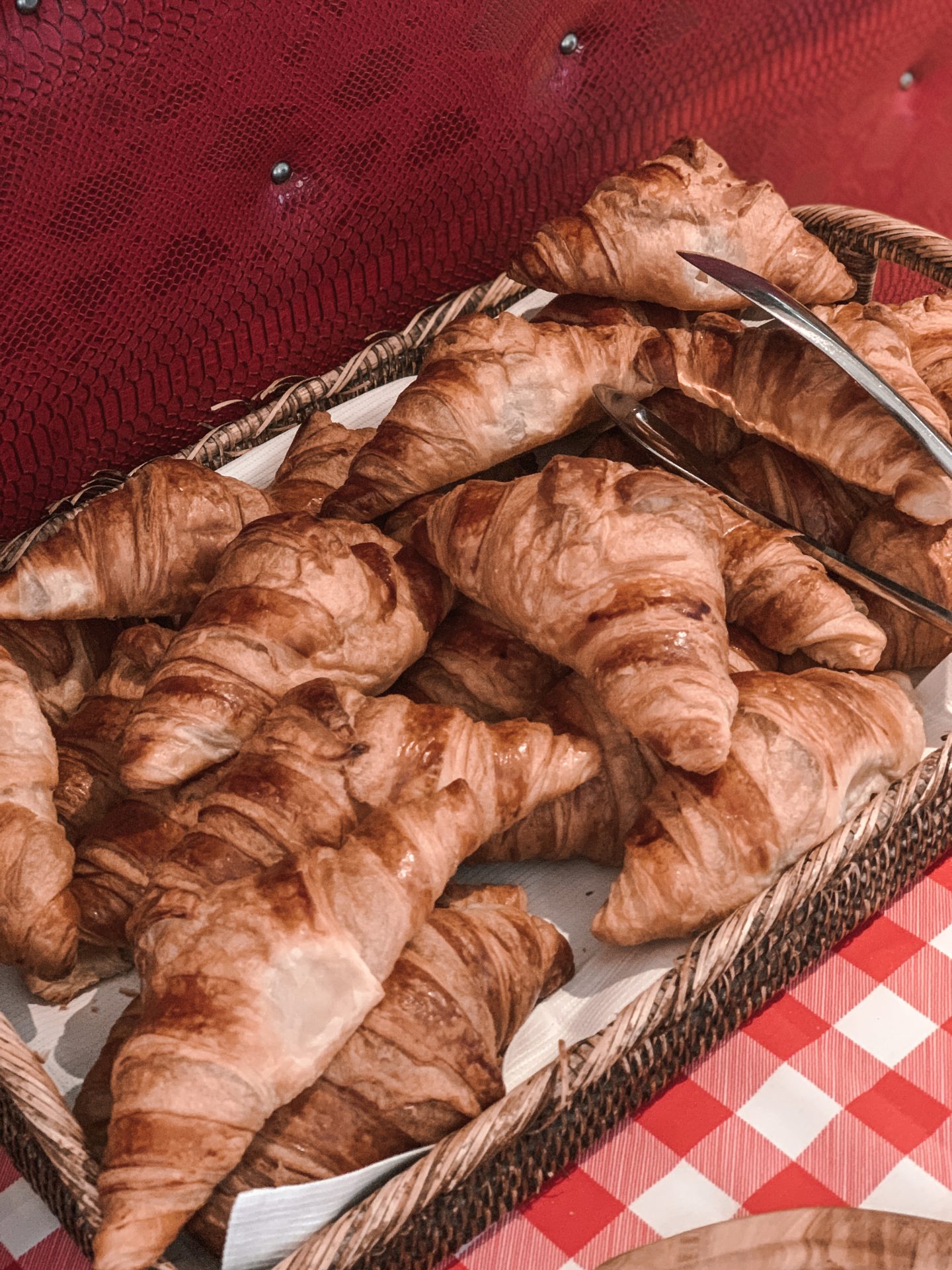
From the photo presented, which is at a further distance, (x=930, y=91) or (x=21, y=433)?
(x=930, y=91)

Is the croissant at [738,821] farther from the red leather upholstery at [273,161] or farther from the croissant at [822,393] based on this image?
the red leather upholstery at [273,161]

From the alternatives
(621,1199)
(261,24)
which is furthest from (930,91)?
(621,1199)

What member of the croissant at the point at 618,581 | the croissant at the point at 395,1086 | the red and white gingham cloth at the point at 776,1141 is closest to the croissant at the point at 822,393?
the croissant at the point at 618,581

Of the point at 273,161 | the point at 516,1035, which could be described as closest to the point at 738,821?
the point at 516,1035

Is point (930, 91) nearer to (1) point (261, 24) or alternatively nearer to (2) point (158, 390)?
(1) point (261, 24)

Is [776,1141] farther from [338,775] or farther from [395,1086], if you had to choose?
[338,775]

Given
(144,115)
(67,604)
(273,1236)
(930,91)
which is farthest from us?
(930,91)

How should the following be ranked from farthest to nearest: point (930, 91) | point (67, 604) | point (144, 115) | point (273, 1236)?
point (930, 91) < point (144, 115) < point (67, 604) < point (273, 1236)

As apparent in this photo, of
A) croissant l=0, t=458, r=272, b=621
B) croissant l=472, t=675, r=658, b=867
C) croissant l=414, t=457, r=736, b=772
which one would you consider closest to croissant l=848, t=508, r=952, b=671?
croissant l=414, t=457, r=736, b=772
